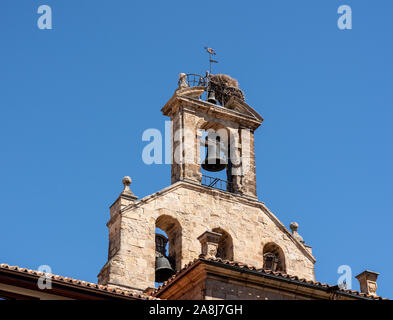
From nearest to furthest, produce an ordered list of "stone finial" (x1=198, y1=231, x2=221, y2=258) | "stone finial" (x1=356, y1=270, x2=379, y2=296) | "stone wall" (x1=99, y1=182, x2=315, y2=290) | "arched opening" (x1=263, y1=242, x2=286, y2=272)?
"stone finial" (x1=198, y1=231, x2=221, y2=258) → "stone finial" (x1=356, y1=270, x2=379, y2=296) → "stone wall" (x1=99, y1=182, x2=315, y2=290) → "arched opening" (x1=263, y1=242, x2=286, y2=272)

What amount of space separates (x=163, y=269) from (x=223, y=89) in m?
8.14

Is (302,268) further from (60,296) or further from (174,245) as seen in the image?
(60,296)

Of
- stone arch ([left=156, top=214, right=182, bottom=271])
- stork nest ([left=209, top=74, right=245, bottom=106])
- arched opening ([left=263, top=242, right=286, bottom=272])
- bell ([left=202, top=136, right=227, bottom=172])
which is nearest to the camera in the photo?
stone arch ([left=156, top=214, right=182, bottom=271])

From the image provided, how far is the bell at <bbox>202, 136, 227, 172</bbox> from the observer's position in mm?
32719

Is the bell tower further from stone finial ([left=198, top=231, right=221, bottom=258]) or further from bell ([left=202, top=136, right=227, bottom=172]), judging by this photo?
stone finial ([left=198, top=231, right=221, bottom=258])

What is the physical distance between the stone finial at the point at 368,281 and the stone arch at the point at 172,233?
6.16 m

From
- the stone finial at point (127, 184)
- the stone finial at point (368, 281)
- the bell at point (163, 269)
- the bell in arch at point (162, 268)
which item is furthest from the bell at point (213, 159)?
the stone finial at point (368, 281)

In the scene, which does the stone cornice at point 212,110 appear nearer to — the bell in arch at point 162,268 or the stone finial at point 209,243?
the bell in arch at point 162,268

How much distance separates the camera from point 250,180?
108ft

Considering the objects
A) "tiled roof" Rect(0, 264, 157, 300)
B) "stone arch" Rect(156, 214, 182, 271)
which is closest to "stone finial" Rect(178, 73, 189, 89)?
"stone arch" Rect(156, 214, 182, 271)

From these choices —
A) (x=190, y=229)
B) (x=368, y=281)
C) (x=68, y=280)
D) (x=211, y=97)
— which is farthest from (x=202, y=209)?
(x=68, y=280)

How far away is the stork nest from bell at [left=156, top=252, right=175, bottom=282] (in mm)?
7209

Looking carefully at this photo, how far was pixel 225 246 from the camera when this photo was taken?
31.1 m
